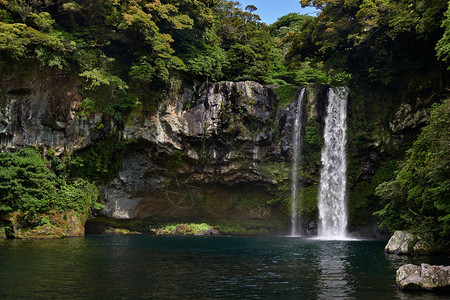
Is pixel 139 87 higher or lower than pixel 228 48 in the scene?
lower

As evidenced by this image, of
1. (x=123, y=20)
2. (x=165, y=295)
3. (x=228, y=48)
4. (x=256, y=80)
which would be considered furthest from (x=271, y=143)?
(x=165, y=295)

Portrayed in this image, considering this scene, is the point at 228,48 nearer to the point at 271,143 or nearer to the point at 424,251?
the point at 271,143

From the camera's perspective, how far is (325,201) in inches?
1222

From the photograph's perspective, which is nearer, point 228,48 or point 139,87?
point 139,87

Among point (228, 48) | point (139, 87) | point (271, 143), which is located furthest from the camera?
point (228, 48)

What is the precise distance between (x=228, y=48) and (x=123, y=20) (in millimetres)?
10610

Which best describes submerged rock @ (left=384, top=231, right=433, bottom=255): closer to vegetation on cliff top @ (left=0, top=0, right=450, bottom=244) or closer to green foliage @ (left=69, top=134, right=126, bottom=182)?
vegetation on cliff top @ (left=0, top=0, right=450, bottom=244)

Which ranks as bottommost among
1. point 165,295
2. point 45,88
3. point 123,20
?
point 165,295

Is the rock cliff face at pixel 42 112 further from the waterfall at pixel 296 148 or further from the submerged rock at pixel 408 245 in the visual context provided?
the submerged rock at pixel 408 245

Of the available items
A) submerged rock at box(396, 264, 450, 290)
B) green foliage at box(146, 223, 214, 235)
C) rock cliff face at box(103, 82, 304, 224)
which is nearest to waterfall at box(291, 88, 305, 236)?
rock cliff face at box(103, 82, 304, 224)

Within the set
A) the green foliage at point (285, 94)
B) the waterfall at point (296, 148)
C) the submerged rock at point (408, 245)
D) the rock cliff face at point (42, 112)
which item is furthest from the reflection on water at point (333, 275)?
the rock cliff face at point (42, 112)

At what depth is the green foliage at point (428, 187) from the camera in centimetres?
1553

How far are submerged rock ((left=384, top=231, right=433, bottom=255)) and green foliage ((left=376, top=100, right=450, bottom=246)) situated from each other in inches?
16.1

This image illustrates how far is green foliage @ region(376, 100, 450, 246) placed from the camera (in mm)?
15531
